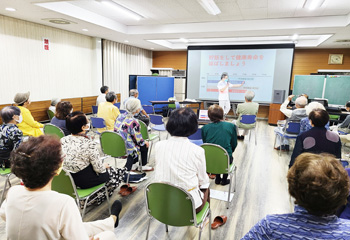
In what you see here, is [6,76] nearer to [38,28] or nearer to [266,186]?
[38,28]

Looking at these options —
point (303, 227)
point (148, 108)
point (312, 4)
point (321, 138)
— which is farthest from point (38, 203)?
point (312, 4)

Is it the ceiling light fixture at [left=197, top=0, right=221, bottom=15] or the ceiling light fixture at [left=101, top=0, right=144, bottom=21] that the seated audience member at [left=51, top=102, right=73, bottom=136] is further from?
the ceiling light fixture at [left=197, top=0, right=221, bottom=15]

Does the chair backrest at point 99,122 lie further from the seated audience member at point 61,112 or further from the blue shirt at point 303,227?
the blue shirt at point 303,227

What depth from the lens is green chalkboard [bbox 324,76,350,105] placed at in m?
7.12

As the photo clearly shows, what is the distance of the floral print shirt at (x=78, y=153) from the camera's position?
2.02 meters

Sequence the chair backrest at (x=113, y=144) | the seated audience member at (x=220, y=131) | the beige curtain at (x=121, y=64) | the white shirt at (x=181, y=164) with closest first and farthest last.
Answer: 1. the white shirt at (x=181, y=164)
2. the seated audience member at (x=220, y=131)
3. the chair backrest at (x=113, y=144)
4. the beige curtain at (x=121, y=64)

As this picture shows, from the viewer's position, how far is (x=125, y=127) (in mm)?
3061

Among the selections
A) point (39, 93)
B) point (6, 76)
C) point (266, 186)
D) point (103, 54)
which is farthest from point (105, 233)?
point (103, 54)

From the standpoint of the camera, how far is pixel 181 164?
5.47 ft

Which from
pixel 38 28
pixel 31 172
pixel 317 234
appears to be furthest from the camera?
pixel 38 28

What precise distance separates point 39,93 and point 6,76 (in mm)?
915

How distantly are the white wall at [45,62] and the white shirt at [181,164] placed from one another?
5091mm

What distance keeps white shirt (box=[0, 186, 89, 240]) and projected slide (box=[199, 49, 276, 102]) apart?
309 inches

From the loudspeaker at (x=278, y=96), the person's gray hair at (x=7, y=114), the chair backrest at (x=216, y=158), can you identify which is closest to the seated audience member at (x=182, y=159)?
the chair backrest at (x=216, y=158)
